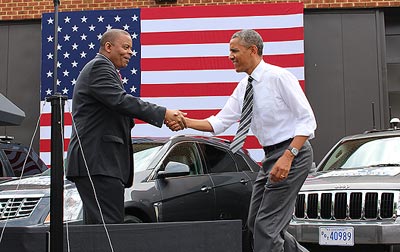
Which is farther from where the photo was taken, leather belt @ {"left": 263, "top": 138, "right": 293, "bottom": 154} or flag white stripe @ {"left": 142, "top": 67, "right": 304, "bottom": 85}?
flag white stripe @ {"left": 142, "top": 67, "right": 304, "bottom": 85}

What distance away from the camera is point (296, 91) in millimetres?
4117

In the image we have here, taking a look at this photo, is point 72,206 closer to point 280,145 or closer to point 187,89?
point 280,145

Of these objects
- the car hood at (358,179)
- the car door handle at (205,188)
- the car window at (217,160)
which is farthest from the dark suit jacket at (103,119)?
the car window at (217,160)

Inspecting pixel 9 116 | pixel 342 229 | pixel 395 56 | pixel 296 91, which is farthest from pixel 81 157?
pixel 395 56

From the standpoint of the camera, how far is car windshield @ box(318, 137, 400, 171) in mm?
6688

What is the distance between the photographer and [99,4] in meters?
12.1

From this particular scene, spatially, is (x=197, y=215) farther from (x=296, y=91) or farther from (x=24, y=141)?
(x=24, y=141)

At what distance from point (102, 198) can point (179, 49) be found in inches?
313

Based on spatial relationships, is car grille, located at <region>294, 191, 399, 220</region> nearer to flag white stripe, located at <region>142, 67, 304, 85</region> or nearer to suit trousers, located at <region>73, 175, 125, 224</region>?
suit trousers, located at <region>73, 175, 125, 224</region>

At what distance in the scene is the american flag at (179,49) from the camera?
1119cm

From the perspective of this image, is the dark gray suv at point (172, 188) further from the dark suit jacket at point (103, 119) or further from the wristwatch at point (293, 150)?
the wristwatch at point (293, 150)

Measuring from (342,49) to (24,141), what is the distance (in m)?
6.71

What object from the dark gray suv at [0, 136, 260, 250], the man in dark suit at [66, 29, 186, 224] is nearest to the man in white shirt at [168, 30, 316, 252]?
the man in dark suit at [66, 29, 186, 224]

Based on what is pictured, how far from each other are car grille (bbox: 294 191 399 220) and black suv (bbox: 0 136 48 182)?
3.65 m
